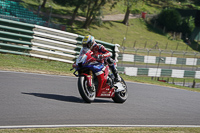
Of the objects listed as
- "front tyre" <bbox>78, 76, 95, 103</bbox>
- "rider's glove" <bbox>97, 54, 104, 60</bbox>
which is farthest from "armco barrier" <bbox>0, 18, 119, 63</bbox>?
"front tyre" <bbox>78, 76, 95, 103</bbox>

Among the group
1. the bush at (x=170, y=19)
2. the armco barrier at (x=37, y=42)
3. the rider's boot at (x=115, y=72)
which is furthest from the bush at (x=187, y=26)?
the rider's boot at (x=115, y=72)

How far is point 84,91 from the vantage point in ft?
25.0

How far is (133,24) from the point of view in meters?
60.3

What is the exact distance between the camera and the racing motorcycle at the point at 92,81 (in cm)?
770

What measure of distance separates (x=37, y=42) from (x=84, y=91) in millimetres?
7819

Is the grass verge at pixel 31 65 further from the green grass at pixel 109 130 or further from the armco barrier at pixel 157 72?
the green grass at pixel 109 130

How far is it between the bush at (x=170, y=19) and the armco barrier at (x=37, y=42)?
4893 cm

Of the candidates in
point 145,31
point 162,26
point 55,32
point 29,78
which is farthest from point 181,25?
point 29,78

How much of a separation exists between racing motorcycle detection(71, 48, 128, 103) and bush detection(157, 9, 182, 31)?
55449mm

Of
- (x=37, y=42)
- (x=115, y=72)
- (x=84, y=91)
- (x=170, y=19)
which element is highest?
(x=170, y=19)

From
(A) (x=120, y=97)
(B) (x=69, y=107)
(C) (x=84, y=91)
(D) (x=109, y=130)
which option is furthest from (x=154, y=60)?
(D) (x=109, y=130)

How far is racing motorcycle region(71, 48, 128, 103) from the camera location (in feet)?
25.3

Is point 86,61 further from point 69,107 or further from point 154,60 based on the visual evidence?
point 154,60

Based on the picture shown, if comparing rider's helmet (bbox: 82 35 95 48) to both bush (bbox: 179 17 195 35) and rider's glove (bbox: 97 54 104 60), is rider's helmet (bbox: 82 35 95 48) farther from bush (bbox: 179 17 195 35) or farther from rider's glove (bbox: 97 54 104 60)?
bush (bbox: 179 17 195 35)
